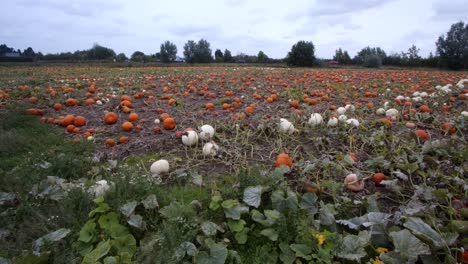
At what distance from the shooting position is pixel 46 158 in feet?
11.0

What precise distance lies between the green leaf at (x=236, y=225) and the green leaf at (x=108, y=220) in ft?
2.79

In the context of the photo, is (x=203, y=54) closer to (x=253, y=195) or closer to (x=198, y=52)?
(x=198, y=52)

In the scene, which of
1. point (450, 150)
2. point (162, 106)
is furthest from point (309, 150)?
point (162, 106)

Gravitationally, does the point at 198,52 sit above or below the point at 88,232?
above

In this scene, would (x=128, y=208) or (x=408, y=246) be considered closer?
(x=408, y=246)

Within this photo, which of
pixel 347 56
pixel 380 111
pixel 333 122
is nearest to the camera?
pixel 333 122

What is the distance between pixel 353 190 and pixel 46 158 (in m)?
3.24

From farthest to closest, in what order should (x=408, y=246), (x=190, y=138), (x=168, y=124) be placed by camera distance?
(x=168, y=124) < (x=190, y=138) < (x=408, y=246)

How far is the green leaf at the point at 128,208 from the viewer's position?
7.50 ft

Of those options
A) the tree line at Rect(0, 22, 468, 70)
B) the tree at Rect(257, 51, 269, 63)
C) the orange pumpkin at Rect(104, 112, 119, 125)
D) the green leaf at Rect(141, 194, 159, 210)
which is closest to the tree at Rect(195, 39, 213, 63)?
the tree line at Rect(0, 22, 468, 70)

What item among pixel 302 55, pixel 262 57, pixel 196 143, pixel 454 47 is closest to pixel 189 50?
pixel 262 57

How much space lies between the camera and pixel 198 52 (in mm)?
38281

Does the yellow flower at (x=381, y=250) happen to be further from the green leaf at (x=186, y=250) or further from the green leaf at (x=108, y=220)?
the green leaf at (x=108, y=220)

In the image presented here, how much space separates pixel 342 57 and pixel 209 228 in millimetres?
39410
